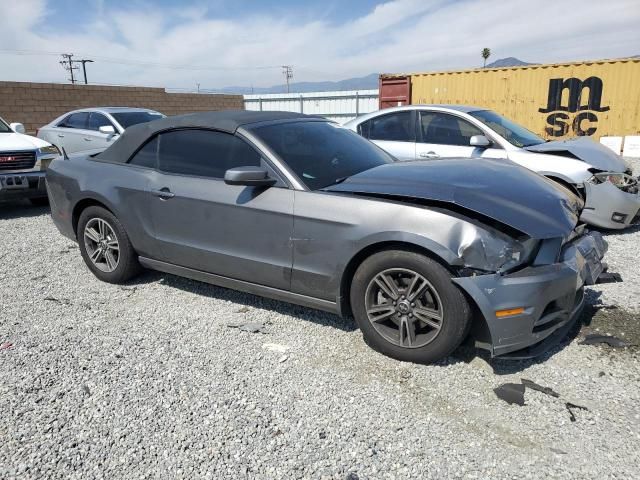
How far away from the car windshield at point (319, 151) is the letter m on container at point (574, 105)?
12.7m

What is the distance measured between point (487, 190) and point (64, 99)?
1919 centimetres

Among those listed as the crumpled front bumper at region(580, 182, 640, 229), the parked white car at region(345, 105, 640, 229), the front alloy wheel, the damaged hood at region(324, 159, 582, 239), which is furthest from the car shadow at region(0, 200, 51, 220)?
the crumpled front bumper at region(580, 182, 640, 229)

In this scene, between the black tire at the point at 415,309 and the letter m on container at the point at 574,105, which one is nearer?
the black tire at the point at 415,309

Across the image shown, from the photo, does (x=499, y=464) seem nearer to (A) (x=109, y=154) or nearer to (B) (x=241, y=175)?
(B) (x=241, y=175)

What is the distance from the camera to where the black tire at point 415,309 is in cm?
275

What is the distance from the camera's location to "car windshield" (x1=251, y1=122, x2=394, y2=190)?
3.46 metres

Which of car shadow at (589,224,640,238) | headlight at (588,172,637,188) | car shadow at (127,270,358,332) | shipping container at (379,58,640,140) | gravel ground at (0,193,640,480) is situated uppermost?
shipping container at (379,58,640,140)

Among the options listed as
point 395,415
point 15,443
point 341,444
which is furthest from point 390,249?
point 15,443

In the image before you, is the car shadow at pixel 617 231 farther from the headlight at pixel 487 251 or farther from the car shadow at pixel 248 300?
the car shadow at pixel 248 300

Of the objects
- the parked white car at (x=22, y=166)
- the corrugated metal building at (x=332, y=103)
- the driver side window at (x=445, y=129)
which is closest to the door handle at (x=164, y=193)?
the driver side window at (x=445, y=129)

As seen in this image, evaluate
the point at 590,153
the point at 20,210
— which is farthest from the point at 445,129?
Result: the point at 20,210

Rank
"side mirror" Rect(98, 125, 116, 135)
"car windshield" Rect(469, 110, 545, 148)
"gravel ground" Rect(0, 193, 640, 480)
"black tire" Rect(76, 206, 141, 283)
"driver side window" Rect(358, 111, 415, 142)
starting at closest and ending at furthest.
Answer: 1. "gravel ground" Rect(0, 193, 640, 480)
2. "black tire" Rect(76, 206, 141, 283)
3. "car windshield" Rect(469, 110, 545, 148)
4. "driver side window" Rect(358, 111, 415, 142)
5. "side mirror" Rect(98, 125, 116, 135)

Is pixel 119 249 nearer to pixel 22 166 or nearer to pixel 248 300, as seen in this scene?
pixel 248 300

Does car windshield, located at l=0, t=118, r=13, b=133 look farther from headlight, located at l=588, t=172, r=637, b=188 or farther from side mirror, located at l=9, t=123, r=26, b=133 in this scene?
headlight, located at l=588, t=172, r=637, b=188
